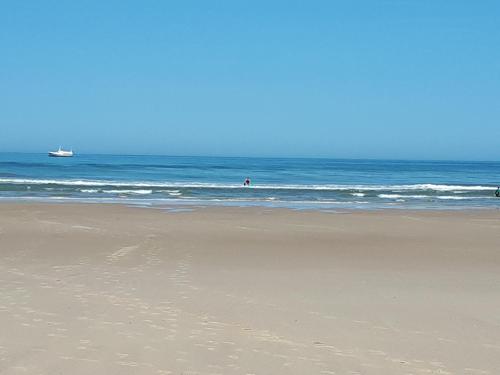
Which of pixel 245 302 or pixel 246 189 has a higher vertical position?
pixel 245 302

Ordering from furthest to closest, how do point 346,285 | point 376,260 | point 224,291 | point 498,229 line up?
point 498,229 < point 376,260 < point 346,285 < point 224,291

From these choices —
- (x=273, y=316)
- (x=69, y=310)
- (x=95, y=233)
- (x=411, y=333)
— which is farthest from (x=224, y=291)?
(x=95, y=233)

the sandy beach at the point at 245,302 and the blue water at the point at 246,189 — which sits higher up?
the sandy beach at the point at 245,302

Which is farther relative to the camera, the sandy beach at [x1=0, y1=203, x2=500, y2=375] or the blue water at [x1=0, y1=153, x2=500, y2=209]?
the blue water at [x1=0, y1=153, x2=500, y2=209]

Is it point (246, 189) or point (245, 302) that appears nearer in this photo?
point (245, 302)

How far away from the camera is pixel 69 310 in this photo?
22.2 ft

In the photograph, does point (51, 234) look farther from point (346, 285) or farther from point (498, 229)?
point (498, 229)

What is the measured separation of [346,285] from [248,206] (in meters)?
16.5

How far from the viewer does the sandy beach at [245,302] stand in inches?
205

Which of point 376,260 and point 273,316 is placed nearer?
point 273,316

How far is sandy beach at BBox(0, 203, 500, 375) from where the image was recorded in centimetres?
520

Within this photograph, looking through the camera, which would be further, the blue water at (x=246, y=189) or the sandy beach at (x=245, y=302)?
the blue water at (x=246, y=189)

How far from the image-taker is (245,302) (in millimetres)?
7410

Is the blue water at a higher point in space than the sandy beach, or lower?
lower
